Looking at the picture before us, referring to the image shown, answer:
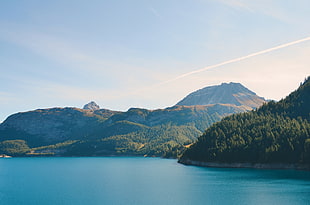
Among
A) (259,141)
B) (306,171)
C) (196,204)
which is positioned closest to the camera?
(196,204)

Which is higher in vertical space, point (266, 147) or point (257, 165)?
point (266, 147)

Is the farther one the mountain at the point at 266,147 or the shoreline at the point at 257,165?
the mountain at the point at 266,147

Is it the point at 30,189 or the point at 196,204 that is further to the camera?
the point at 30,189

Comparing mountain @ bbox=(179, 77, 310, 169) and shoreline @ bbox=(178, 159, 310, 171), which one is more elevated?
mountain @ bbox=(179, 77, 310, 169)

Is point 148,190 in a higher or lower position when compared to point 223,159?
lower

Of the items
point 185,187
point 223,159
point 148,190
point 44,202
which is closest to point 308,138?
point 223,159

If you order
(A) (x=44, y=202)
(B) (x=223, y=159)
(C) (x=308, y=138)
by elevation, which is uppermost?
(C) (x=308, y=138)

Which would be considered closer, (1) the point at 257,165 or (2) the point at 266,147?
(1) the point at 257,165

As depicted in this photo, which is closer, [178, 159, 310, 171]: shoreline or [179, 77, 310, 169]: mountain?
[178, 159, 310, 171]: shoreline

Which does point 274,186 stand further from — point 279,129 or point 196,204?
point 279,129

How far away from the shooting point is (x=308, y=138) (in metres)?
156

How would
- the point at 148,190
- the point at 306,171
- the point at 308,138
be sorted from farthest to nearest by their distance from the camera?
1. the point at 308,138
2. the point at 306,171
3. the point at 148,190

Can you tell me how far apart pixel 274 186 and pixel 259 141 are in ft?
234

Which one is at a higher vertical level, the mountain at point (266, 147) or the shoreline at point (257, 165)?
the mountain at point (266, 147)
